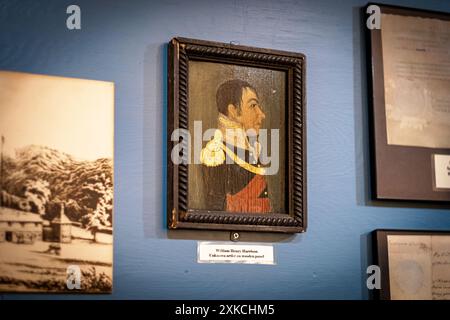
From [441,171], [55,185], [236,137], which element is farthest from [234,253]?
[441,171]

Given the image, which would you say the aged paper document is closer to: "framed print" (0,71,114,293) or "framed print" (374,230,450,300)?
"framed print" (374,230,450,300)

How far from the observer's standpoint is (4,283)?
1.95 meters

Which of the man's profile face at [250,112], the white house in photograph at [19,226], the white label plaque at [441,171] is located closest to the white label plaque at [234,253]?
the man's profile face at [250,112]

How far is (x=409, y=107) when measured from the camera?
2.43 metres

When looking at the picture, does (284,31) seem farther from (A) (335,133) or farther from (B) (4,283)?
(B) (4,283)

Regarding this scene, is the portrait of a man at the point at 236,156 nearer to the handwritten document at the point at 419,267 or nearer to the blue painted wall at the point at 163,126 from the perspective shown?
the blue painted wall at the point at 163,126

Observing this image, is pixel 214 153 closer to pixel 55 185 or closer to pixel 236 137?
pixel 236 137

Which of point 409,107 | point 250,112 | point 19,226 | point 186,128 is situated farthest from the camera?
point 409,107

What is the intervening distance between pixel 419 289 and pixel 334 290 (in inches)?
10.4

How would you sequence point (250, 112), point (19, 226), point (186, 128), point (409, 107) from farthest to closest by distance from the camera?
1. point (409, 107)
2. point (250, 112)
3. point (186, 128)
4. point (19, 226)

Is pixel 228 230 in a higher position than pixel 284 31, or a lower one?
lower

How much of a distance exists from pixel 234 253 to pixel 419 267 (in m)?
0.58

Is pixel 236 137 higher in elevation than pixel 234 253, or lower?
higher

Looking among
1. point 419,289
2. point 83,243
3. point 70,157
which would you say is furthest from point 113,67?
point 419,289
